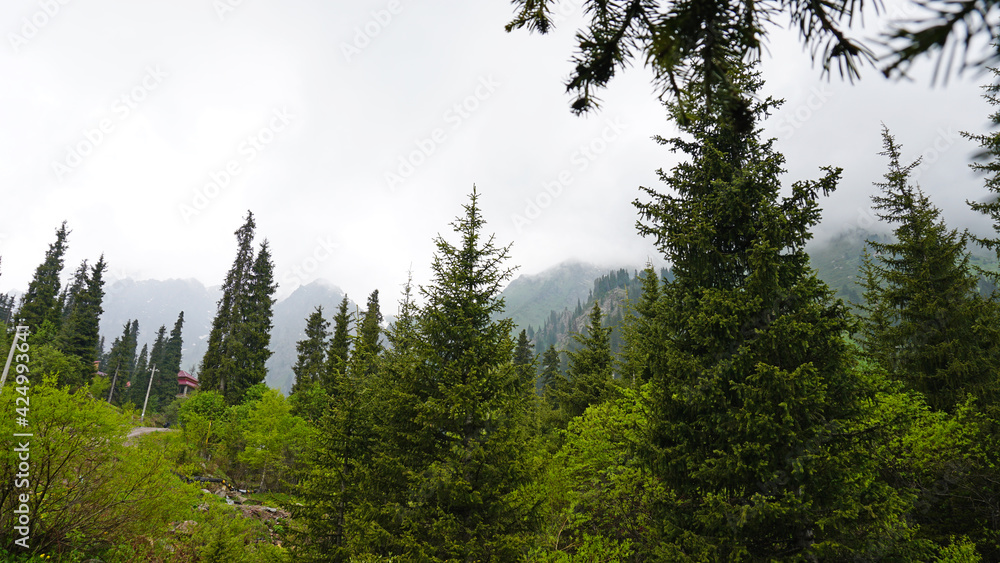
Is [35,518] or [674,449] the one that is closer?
[674,449]

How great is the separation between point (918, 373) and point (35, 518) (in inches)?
946

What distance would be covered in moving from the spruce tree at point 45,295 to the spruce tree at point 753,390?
61.6 m

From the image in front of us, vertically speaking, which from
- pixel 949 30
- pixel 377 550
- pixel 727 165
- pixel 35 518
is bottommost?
pixel 377 550

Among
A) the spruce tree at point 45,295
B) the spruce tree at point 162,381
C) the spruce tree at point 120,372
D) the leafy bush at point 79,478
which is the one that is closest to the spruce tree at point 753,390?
the leafy bush at point 79,478

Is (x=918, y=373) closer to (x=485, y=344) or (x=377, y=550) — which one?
(x=485, y=344)

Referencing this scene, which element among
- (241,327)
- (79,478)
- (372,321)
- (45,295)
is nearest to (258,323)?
(241,327)

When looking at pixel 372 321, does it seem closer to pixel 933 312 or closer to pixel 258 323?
pixel 258 323

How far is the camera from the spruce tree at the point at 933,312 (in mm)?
12750

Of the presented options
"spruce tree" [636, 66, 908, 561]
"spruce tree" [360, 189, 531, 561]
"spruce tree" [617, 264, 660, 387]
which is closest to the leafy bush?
"spruce tree" [360, 189, 531, 561]

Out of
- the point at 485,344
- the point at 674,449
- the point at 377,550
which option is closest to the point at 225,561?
the point at 377,550

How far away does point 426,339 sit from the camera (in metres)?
11.5

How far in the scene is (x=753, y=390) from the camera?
22.6 ft

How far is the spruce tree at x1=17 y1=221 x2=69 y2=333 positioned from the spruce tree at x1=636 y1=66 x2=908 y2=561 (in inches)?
2426

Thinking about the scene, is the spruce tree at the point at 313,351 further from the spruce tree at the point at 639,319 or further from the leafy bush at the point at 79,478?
the leafy bush at the point at 79,478
